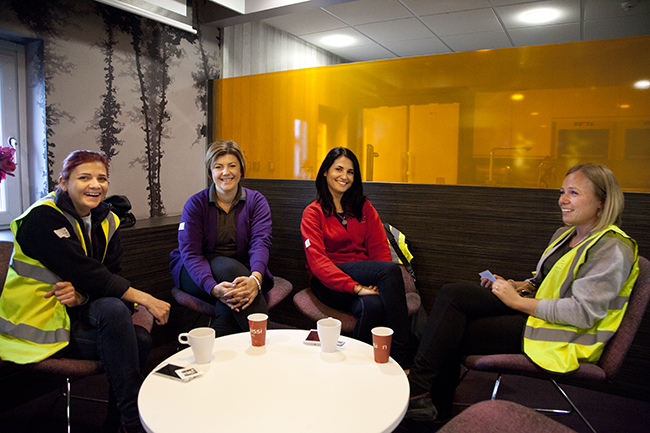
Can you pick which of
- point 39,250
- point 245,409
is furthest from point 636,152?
point 39,250

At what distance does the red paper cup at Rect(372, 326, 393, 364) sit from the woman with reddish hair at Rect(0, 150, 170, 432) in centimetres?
96

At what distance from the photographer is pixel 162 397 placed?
1272mm

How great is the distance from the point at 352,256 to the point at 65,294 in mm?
1483

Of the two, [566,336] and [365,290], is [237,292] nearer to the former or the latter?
[365,290]

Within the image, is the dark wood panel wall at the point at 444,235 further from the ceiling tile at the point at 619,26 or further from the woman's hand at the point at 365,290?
the ceiling tile at the point at 619,26

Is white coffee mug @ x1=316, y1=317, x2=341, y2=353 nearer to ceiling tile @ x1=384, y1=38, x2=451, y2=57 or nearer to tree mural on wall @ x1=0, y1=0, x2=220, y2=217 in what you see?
tree mural on wall @ x1=0, y1=0, x2=220, y2=217

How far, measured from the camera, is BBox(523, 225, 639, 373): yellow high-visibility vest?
5.47 feet

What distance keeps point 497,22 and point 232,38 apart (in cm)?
269

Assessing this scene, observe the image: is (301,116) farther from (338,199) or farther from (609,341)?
(609,341)

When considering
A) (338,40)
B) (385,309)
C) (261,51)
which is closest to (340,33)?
(338,40)

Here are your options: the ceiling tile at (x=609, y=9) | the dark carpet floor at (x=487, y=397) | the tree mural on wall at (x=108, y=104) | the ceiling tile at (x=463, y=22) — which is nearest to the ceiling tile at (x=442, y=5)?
the ceiling tile at (x=463, y=22)

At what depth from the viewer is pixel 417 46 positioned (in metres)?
5.43

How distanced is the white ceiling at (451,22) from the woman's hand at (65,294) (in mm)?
2608

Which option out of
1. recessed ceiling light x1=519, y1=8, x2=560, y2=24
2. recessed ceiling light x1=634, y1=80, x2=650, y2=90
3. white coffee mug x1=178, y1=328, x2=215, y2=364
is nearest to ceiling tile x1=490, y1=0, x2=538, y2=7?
recessed ceiling light x1=519, y1=8, x2=560, y2=24
